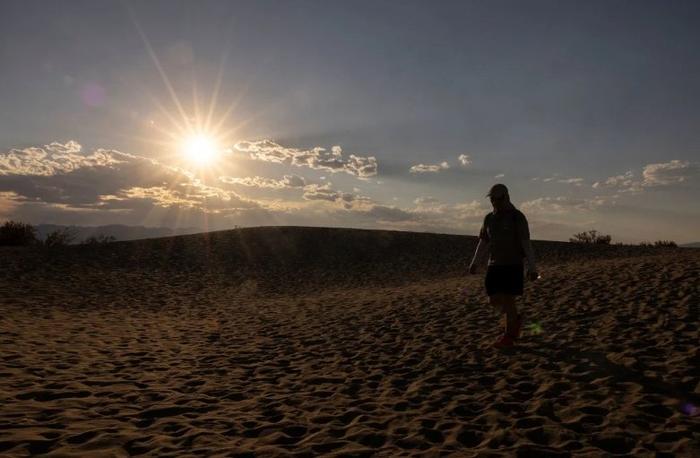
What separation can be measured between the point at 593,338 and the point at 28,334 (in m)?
11.0

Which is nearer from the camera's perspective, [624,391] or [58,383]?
[624,391]

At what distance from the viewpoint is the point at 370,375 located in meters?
6.39

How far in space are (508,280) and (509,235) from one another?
69cm

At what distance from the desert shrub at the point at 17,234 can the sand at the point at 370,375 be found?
21.5 metres

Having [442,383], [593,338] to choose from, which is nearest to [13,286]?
[442,383]

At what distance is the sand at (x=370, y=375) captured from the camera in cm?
405

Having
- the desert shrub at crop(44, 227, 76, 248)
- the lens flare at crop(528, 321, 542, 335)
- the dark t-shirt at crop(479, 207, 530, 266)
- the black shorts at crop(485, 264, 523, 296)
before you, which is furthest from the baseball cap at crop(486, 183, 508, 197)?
the desert shrub at crop(44, 227, 76, 248)

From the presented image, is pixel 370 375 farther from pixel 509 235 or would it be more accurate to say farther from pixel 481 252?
pixel 509 235

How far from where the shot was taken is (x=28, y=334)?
9.09 metres

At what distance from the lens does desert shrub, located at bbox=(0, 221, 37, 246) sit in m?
31.0

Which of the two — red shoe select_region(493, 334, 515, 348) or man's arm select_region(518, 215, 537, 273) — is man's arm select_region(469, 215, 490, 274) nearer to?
man's arm select_region(518, 215, 537, 273)

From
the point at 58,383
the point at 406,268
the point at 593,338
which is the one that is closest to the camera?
the point at 58,383

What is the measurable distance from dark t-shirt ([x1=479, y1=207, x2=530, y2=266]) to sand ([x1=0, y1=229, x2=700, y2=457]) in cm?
155

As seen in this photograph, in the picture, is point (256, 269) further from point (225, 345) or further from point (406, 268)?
point (225, 345)
